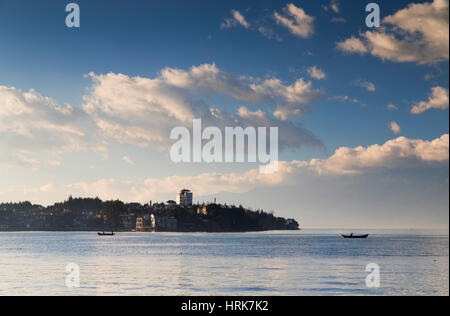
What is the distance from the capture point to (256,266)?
78.5 m

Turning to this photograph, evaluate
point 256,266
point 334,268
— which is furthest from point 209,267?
point 334,268

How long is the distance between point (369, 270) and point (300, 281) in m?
18.0

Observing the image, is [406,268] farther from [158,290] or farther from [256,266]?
[158,290]

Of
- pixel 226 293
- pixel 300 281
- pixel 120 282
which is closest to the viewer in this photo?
pixel 226 293

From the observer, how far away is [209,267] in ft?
254

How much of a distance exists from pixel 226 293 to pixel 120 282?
13.3m

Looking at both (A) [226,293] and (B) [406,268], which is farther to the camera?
(B) [406,268]

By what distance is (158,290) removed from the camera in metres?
49.2
